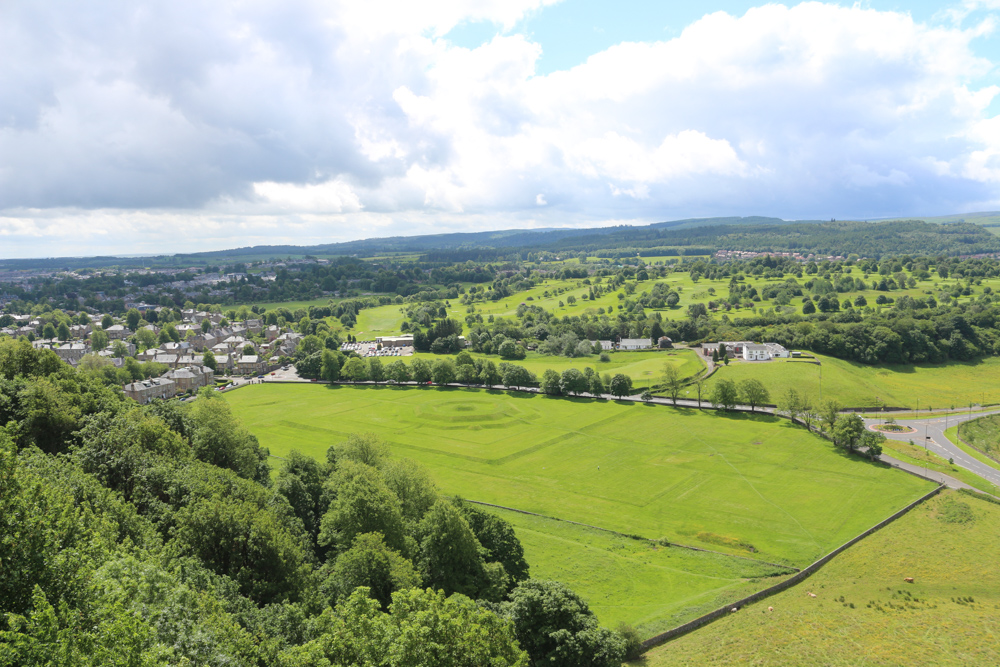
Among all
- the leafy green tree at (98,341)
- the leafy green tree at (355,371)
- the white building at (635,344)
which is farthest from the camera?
the leafy green tree at (98,341)

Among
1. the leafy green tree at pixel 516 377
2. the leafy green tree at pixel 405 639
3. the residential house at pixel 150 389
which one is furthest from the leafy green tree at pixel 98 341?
the leafy green tree at pixel 405 639

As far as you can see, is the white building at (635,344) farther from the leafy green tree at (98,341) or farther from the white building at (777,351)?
the leafy green tree at (98,341)

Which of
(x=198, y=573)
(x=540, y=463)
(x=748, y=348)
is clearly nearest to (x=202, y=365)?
(x=540, y=463)

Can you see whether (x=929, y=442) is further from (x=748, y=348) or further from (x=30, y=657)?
(x=30, y=657)

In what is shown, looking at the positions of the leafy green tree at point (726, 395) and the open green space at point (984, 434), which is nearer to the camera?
the open green space at point (984, 434)

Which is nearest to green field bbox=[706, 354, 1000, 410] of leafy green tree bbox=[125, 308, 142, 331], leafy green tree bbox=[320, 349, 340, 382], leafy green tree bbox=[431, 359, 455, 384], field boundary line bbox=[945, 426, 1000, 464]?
field boundary line bbox=[945, 426, 1000, 464]

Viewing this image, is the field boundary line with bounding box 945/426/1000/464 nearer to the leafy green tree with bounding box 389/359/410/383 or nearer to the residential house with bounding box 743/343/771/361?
the residential house with bounding box 743/343/771/361

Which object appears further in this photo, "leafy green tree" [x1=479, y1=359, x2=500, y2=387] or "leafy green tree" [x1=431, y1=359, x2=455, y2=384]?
"leafy green tree" [x1=431, y1=359, x2=455, y2=384]
